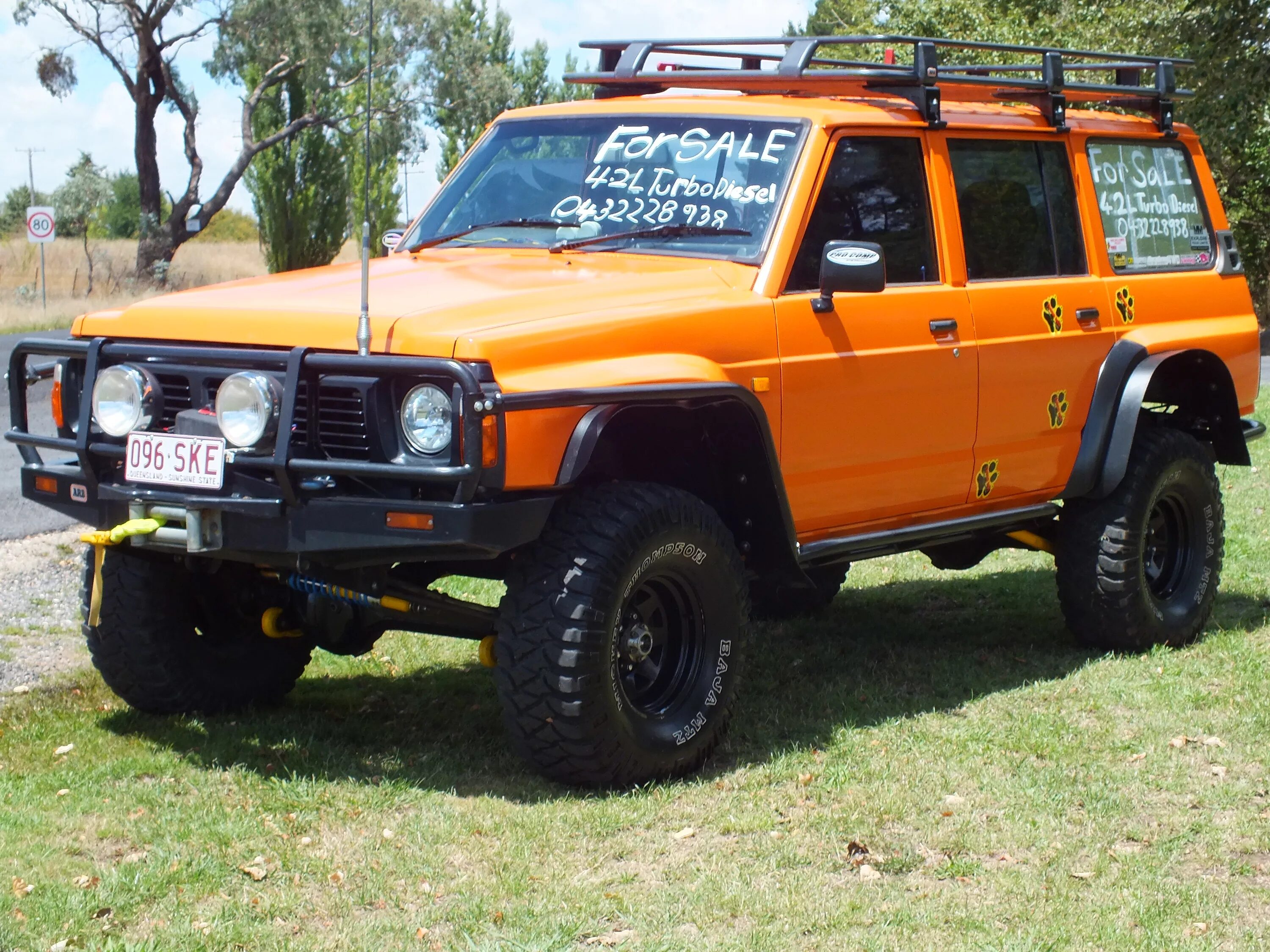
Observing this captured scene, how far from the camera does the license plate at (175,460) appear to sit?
4.59 meters

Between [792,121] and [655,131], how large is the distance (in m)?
0.51

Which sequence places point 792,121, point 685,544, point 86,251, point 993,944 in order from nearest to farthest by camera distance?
1. point 993,944
2. point 685,544
3. point 792,121
4. point 86,251

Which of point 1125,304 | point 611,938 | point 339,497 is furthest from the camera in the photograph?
point 1125,304

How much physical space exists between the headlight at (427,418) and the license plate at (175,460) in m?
0.56

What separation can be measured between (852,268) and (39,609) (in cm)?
448

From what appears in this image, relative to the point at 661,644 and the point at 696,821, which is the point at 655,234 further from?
the point at 696,821

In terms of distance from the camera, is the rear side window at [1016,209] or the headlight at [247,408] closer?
the headlight at [247,408]

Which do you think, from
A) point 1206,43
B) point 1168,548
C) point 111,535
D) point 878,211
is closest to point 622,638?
point 111,535

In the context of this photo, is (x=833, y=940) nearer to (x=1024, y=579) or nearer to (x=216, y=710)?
(x=216, y=710)

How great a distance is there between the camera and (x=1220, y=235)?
295 inches

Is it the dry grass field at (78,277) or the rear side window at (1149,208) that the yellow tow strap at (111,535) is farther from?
the dry grass field at (78,277)

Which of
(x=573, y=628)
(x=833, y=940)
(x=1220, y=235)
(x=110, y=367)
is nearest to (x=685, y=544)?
(x=573, y=628)

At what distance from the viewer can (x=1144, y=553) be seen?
23.3 ft

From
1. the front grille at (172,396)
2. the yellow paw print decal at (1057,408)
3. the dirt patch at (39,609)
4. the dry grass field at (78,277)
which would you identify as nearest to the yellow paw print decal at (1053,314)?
the yellow paw print decal at (1057,408)
